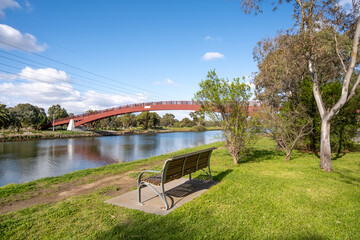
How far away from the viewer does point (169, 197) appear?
3955 millimetres

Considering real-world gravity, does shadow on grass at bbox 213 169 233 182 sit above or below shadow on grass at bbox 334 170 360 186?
above

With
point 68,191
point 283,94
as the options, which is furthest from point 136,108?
point 68,191

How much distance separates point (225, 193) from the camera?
13.4 ft

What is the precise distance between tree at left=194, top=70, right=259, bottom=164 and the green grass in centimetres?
258

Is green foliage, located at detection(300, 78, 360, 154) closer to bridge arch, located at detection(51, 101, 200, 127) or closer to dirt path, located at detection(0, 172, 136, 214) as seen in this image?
dirt path, located at detection(0, 172, 136, 214)

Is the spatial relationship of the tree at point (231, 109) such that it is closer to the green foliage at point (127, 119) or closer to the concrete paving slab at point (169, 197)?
the concrete paving slab at point (169, 197)

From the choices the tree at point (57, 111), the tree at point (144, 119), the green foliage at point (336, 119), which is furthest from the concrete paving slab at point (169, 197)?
the tree at point (57, 111)

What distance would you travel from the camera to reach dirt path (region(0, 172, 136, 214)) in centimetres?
405

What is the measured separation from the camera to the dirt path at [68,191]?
13.3ft

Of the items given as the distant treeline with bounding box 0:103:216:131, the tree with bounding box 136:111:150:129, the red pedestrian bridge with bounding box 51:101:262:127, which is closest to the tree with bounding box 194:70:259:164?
the distant treeline with bounding box 0:103:216:131

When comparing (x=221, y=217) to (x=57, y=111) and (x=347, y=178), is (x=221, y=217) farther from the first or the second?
(x=57, y=111)

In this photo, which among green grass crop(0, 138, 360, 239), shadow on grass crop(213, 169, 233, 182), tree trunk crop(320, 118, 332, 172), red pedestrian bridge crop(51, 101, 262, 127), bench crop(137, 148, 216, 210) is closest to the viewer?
green grass crop(0, 138, 360, 239)

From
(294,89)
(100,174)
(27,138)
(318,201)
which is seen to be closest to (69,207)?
(100,174)

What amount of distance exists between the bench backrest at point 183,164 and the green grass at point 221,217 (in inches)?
20.2
